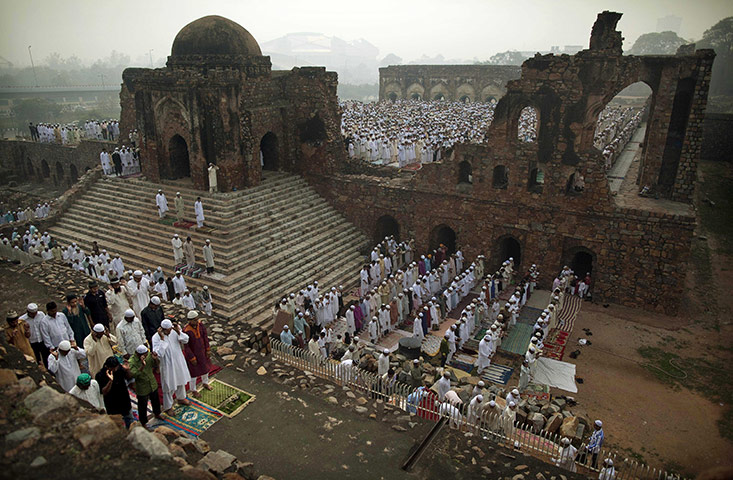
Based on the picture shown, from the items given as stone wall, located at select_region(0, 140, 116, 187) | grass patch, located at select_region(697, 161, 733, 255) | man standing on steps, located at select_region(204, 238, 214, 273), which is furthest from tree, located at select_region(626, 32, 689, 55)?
man standing on steps, located at select_region(204, 238, 214, 273)

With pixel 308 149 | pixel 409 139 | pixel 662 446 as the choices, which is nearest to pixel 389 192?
pixel 308 149

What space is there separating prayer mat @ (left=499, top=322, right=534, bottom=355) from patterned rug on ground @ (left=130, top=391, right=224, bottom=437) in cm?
821

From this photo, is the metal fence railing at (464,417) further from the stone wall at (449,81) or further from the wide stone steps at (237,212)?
the stone wall at (449,81)

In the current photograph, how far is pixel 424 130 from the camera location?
26.8 metres

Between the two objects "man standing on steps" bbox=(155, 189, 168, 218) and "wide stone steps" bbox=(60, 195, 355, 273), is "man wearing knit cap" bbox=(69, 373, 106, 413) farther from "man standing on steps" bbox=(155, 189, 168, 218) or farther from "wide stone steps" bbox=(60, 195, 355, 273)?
"man standing on steps" bbox=(155, 189, 168, 218)

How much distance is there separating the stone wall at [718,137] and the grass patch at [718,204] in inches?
55.3

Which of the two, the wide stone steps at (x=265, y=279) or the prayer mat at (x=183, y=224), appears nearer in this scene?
the wide stone steps at (x=265, y=279)

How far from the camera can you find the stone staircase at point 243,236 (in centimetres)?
1470

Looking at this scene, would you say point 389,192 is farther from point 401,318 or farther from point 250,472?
point 250,472

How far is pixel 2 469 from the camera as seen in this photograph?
402 centimetres

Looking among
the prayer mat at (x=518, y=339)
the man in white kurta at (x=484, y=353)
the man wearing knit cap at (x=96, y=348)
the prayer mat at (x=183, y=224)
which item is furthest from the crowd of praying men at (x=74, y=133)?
the man in white kurta at (x=484, y=353)

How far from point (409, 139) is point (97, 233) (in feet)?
46.5

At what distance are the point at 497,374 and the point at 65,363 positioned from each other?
30.9 ft

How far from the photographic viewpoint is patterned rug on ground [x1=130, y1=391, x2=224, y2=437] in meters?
7.55
